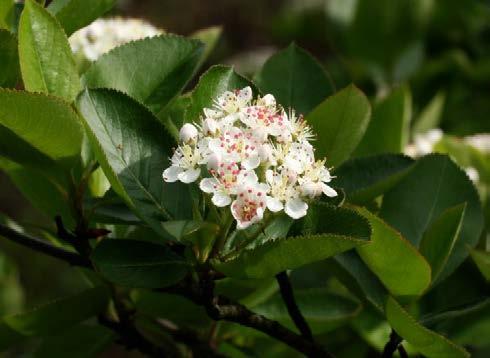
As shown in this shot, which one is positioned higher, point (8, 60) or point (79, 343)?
point (8, 60)

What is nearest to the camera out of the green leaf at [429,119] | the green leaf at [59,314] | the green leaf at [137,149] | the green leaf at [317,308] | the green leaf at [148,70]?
the green leaf at [137,149]

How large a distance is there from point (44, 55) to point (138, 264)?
25cm

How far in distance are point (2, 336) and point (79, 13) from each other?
46cm

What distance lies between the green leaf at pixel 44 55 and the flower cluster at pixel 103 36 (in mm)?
337

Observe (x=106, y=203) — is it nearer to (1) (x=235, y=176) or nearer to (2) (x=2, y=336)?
(1) (x=235, y=176)

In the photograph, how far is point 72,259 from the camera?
1.02 m

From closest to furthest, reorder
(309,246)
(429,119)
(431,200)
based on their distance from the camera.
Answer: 1. (309,246)
2. (431,200)
3. (429,119)

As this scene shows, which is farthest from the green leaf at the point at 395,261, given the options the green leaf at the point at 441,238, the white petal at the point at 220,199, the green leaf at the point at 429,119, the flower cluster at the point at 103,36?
the green leaf at the point at 429,119

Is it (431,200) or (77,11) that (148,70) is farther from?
(431,200)

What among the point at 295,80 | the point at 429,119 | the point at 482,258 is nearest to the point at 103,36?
the point at 295,80

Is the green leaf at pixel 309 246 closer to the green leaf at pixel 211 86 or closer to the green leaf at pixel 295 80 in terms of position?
the green leaf at pixel 211 86

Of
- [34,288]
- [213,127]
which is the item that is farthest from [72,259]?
[34,288]

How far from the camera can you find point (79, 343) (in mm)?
1351

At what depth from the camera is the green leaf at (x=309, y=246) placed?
0.86 m
